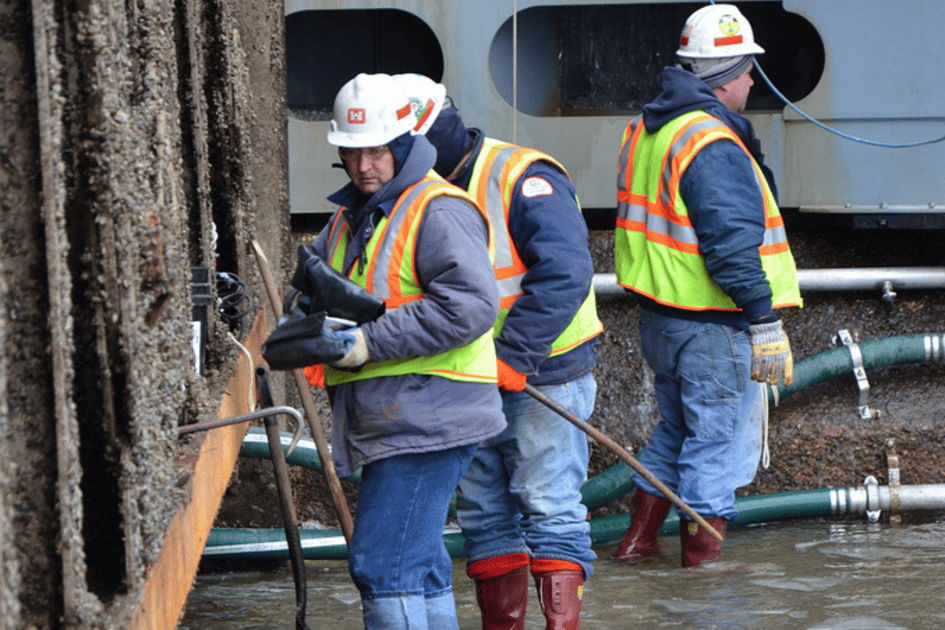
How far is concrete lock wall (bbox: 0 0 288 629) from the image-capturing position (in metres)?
1.55

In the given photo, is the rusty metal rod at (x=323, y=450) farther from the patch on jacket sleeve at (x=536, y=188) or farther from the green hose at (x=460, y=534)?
the green hose at (x=460, y=534)

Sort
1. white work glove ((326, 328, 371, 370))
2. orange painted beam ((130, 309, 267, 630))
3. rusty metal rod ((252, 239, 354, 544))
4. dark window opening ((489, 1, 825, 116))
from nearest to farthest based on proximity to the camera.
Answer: orange painted beam ((130, 309, 267, 630))
white work glove ((326, 328, 371, 370))
rusty metal rod ((252, 239, 354, 544))
dark window opening ((489, 1, 825, 116))

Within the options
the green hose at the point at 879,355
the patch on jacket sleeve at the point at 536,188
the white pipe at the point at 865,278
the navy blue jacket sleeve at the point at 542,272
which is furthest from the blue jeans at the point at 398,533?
the green hose at the point at 879,355

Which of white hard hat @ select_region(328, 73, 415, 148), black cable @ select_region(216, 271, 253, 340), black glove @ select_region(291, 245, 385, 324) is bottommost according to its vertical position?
black cable @ select_region(216, 271, 253, 340)

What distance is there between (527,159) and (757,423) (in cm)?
161

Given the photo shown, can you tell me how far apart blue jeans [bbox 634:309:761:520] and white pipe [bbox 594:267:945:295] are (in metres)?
1.02

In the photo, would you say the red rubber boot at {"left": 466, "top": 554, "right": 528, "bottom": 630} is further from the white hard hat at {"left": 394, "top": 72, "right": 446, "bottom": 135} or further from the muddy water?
the white hard hat at {"left": 394, "top": 72, "right": 446, "bottom": 135}

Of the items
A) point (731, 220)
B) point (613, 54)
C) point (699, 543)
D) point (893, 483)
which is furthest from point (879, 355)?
point (613, 54)

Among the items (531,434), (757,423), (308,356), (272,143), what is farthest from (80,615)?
(272,143)

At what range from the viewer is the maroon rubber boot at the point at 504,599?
11.7ft

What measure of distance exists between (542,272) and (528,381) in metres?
0.37

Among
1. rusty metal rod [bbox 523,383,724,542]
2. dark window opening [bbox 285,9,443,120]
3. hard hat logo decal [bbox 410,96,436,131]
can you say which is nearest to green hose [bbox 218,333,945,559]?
rusty metal rod [bbox 523,383,724,542]

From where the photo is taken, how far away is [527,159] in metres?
3.48

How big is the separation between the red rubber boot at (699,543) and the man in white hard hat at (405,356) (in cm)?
176
